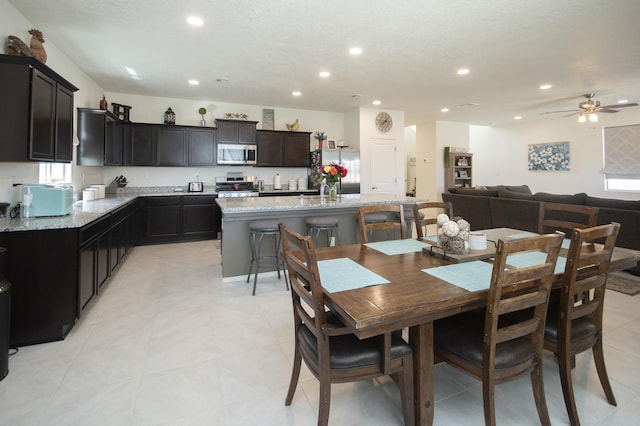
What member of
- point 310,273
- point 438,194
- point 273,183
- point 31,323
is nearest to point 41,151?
point 31,323

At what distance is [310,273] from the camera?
1349 millimetres

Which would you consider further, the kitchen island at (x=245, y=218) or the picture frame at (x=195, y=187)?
the picture frame at (x=195, y=187)

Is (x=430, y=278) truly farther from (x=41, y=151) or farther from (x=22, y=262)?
(x=41, y=151)

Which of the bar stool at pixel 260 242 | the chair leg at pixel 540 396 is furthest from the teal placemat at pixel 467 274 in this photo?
the bar stool at pixel 260 242

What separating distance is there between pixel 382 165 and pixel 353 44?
146 inches

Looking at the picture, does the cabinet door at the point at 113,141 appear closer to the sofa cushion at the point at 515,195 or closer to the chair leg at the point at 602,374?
the chair leg at the point at 602,374

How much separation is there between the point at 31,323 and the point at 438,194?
8372 millimetres

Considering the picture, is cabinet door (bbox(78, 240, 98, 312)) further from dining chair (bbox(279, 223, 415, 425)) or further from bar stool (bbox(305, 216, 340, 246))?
bar stool (bbox(305, 216, 340, 246))

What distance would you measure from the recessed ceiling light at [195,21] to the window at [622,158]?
29.6 ft

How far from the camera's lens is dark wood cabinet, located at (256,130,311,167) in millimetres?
6559

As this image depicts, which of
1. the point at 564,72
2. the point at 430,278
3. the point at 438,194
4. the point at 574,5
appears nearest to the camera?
the point at 430,278

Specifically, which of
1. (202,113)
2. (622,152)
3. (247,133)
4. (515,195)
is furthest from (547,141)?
(202,113)

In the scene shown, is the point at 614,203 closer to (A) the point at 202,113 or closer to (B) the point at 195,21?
(B) the point at 195,21

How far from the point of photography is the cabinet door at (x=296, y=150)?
6752mm
